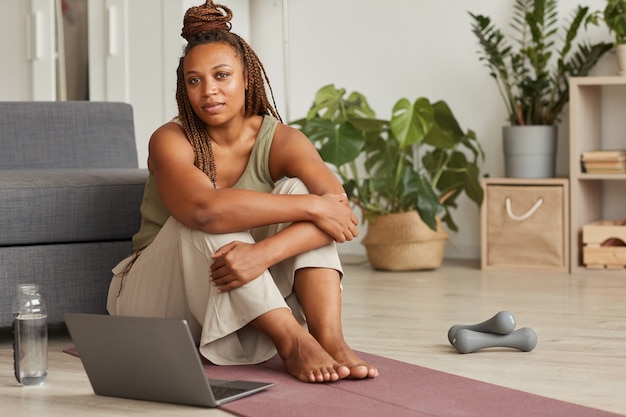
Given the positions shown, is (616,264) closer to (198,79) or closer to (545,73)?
(545,73)

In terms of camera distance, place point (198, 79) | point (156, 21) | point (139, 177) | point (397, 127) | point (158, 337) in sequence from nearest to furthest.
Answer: point (158, 337) < point (198, 79) < point (139, 177) < point (397, 127) < point (156, 21)

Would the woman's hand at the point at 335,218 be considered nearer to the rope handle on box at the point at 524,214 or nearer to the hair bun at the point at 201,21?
the hair bun at the point at 201,21

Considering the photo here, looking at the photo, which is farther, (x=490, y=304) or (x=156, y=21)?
(x=156, y=21)

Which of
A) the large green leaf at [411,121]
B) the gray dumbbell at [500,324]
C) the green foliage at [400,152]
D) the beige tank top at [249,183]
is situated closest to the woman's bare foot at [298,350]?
the beige tank top at [249,183]

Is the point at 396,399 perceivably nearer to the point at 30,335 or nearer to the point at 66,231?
the point at 30,335

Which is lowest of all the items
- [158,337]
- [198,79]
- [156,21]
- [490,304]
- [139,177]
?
[490,304]

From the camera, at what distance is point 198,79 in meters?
2.47

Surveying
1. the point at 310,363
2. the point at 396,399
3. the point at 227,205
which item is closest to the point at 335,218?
the point at 227,205

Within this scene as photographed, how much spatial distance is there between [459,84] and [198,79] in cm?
264

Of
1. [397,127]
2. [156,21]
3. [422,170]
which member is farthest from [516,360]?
[156,21]

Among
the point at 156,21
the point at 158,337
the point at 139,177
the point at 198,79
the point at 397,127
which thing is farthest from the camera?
the point at 156,21

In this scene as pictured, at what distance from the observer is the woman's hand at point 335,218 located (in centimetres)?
236

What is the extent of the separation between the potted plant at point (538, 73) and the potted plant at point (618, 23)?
62 mm

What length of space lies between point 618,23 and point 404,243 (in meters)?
1.29
